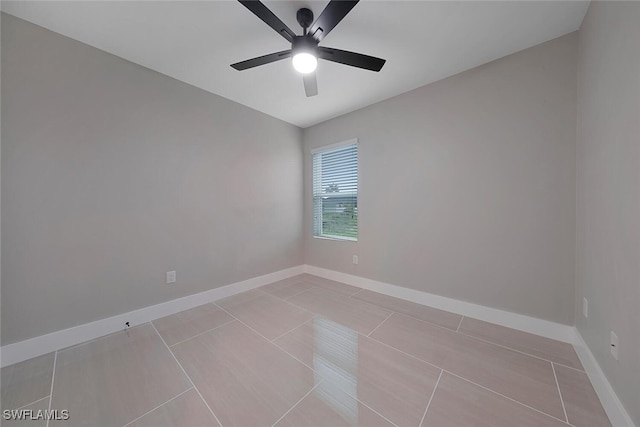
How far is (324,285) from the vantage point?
292 centimetres

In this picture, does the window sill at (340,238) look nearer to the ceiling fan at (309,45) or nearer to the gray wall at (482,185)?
the gray wall at (482,185)

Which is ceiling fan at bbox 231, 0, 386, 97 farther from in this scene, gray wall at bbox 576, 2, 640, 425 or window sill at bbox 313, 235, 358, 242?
window sill at bbox 313, 235, 358, 242

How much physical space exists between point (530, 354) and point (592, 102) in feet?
5.74

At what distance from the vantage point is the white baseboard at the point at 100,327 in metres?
1.44

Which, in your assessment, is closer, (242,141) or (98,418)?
(98,418)

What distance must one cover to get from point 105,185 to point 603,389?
3579 millimetres

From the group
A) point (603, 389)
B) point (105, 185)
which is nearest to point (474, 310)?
point (603, 389)

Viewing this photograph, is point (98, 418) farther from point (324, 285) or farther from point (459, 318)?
point (459, 318)

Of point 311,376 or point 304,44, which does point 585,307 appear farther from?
A: point 304,44

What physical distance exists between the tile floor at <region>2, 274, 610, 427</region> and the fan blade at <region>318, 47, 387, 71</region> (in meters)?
2.05

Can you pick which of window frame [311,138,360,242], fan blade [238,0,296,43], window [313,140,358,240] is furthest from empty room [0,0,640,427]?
window [313,140,358,240]

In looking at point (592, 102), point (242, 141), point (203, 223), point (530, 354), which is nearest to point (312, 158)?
point (242, 141)

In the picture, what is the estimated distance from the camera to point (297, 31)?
161 centimetres

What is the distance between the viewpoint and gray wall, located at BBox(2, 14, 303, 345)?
1470 mm
